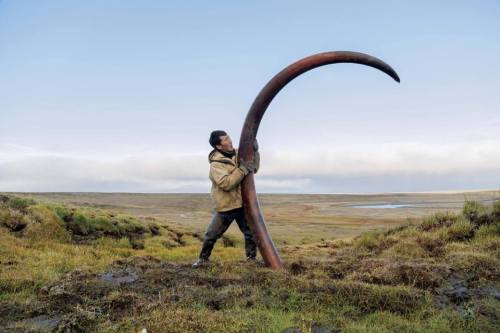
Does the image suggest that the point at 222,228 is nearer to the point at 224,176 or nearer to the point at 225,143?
the point at 224,176

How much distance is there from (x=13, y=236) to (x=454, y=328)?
10.9 metres

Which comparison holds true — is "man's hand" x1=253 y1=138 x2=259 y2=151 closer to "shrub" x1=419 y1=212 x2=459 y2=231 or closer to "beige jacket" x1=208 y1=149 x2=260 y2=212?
"beige jacket" x1=208 y1=149 x2=260 y2=212

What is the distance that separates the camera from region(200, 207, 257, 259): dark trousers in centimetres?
830

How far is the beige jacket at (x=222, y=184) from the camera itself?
7969 millimetres

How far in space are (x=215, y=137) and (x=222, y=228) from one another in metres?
1.71

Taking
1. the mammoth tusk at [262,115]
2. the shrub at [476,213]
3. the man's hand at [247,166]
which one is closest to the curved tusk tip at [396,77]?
the mammoth tusk at [262,115]

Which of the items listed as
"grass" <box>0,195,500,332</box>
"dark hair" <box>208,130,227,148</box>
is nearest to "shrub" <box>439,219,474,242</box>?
"grass" <box>0,195,500,332</box>

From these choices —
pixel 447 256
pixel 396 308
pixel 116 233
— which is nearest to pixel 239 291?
pixel 396 308

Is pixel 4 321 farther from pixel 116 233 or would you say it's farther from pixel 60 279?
pixel 116 233

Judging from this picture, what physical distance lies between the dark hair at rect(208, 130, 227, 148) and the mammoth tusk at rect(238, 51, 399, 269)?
503 millimetres

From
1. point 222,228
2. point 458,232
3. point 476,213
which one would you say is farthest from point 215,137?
point 476,213

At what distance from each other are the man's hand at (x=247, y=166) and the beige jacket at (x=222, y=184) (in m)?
0.16

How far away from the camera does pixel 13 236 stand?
11648 mm

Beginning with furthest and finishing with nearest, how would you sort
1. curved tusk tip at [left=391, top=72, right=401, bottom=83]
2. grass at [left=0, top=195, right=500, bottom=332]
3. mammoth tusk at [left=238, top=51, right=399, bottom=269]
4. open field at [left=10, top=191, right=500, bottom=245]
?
open field at [left=10, top=191, right=500, bottom=245]
curved tusk tip at [left=391, top=72, right=401, bottom=83]
mammoth tusk at [left=238, top=51, right=399, bottom=269]
grass at [left=0, top=195, right=500, bottom=332]
